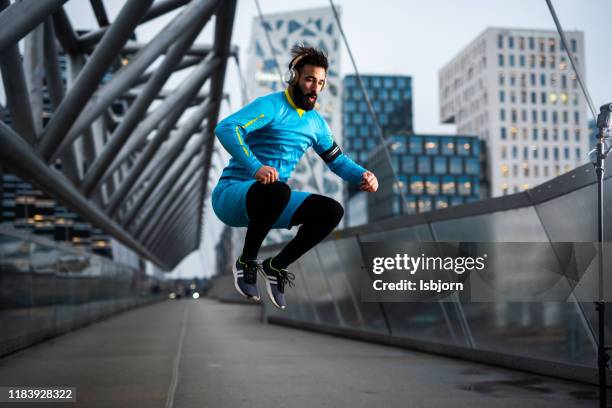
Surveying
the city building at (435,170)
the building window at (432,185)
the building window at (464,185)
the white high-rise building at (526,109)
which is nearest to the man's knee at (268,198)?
the city building at (435,170)

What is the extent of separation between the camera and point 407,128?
174 meters

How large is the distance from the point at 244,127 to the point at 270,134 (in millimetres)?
182

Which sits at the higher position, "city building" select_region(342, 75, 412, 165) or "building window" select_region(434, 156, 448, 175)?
"city building" select_region(342, 75, 412, 165)

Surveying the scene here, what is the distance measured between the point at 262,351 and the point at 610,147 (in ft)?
35.2

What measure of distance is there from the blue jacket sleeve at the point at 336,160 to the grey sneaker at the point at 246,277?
1.95 feet

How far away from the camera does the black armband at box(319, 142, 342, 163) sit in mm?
3620

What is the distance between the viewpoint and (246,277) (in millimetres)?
3502

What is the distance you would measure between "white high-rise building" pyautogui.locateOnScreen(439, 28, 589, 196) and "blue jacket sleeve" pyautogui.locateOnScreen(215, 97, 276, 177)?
391ft

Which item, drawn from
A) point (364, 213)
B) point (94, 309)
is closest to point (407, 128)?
point (364, 213)

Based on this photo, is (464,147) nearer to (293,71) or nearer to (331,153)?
(331,153)

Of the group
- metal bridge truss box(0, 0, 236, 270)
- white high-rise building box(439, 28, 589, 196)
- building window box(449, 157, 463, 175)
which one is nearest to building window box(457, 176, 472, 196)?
building window box(449, 157, 463, 175)

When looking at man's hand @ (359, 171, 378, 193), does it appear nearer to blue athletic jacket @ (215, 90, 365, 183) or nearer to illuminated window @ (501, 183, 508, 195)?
blue athletic jacket @ (215, 90, 365, 183)

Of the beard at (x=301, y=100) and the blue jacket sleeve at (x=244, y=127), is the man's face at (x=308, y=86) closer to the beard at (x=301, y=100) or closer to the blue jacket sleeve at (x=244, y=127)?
the beard at (x=301, y=100)

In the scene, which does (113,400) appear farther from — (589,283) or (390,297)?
(589,283)
